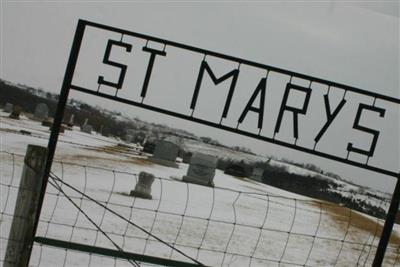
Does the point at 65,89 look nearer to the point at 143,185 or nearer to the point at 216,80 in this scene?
the point at 216,80

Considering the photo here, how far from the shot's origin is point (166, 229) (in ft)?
31.4

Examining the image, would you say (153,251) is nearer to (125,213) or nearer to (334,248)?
(125,213)

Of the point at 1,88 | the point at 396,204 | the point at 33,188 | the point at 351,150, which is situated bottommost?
the point at 1,88

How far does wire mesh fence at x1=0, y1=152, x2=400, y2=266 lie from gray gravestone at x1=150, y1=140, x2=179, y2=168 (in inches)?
350

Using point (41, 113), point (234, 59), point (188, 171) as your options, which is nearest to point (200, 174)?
point (188, 171)

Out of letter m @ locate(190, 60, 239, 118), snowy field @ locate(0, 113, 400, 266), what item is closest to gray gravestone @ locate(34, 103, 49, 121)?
snowy field @ locate(0, 113, 400, 266)

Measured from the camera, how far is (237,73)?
10.6 ft

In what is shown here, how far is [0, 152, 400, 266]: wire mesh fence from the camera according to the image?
625 centimetres

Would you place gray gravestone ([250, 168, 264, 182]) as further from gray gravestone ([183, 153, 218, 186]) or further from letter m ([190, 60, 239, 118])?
letter m ([190, 60, 239, 118])

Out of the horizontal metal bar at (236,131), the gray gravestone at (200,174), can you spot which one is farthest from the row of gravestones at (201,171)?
the horizontal metal bar at (236,131)

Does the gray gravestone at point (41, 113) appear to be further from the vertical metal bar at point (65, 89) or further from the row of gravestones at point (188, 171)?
the vertical metal bar at point (65, 89)

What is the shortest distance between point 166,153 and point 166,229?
16353 millimetres

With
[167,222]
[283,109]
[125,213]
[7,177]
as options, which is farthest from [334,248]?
[283,109]

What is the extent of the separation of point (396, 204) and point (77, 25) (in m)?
2.78
